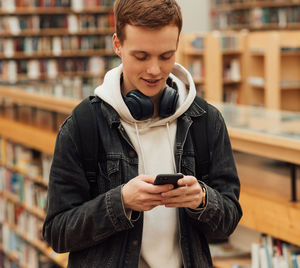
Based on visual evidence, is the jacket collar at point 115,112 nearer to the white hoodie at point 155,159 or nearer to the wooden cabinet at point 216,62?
the white hoodie at point 155,159

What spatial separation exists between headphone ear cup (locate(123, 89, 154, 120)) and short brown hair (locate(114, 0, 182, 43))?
5.6 inches

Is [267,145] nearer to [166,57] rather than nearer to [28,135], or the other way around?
[166,57]

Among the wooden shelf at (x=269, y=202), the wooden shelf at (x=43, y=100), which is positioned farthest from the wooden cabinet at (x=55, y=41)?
the wooden shelf at (x=269, y=202)

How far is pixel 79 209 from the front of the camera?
1360 mm

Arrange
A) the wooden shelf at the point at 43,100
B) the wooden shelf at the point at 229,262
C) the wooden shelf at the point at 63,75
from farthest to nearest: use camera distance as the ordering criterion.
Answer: the wooden shelf at the point at 63,75
the wooden shelf at the point at 43,100
the wooden shelf at the point at 229,262

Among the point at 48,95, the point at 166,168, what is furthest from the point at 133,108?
the point at 48,95

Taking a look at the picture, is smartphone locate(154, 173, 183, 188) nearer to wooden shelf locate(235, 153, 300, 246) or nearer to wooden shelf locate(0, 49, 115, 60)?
wooden shelf locate(235, 153, 300, 246)

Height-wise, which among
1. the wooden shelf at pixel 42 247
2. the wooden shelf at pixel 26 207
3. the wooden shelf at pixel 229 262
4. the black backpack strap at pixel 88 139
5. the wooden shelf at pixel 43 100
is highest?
the black backpack strap at pixel 88 139

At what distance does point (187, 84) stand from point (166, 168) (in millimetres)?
258

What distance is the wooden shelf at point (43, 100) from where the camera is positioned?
4469mm

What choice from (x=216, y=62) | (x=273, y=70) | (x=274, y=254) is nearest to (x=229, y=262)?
(x=274, y=254)

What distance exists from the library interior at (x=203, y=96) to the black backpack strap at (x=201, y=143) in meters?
1.17

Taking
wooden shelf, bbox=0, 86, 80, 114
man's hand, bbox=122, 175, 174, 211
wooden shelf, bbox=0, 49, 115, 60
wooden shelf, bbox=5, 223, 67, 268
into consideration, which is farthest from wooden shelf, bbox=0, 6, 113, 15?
man's hand, bbox=122, 175, 174, 211

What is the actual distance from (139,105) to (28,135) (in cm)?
363
